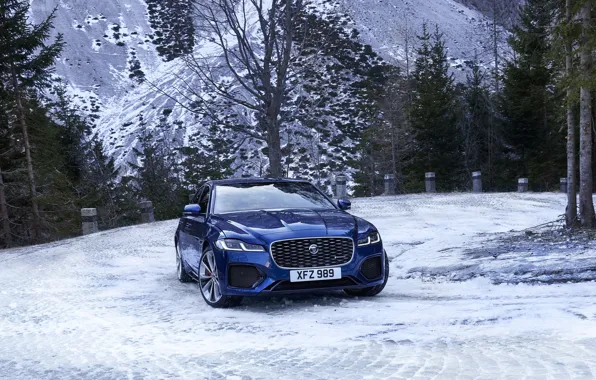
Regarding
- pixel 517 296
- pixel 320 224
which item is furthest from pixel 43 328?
pixel 517 296

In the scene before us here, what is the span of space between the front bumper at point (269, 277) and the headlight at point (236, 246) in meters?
0.04

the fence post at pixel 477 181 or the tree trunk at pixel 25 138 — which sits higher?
the tree trunk at pixel 25 138

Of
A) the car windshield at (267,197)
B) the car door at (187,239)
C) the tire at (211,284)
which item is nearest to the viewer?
the tire at (211,284)

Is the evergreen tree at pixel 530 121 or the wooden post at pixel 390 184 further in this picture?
the evergreen tree at pixel 530 121

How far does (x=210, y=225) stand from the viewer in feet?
23.1

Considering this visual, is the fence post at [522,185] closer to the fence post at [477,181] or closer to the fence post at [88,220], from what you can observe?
the fence post at [477,181]

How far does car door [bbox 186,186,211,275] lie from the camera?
7.32 meters

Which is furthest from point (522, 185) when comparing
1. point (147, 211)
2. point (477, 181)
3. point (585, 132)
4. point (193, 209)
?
point (193, 209)

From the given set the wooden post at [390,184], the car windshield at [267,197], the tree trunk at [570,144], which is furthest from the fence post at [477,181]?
the car windshield at [267,197]

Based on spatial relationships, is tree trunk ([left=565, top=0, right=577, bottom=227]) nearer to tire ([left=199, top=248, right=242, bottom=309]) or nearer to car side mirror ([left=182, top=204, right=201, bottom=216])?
car side mirror ([left=182, top=204, right=201, bottom=216])

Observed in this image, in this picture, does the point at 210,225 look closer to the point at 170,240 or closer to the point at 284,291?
the point at 284,291

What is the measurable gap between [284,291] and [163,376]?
219cm

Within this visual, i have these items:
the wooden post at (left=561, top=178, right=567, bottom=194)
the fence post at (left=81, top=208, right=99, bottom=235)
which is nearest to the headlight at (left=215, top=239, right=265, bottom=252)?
the fence post at (left=81, top=208, right=99, bottom=235)

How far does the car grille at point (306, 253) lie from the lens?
20.3ft
